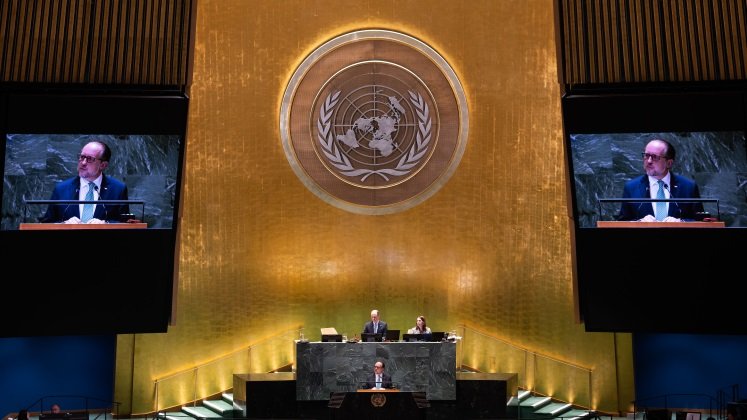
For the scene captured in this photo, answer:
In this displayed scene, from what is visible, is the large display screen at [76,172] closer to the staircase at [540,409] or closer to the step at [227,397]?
the step at [227,397]

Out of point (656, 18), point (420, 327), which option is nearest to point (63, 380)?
point (420, 327)

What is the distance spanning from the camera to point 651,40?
1177 cm

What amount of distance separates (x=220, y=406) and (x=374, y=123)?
16.4 feet

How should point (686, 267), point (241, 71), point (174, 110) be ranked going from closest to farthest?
point (686, 267), point (174, 110), point (241, 71)

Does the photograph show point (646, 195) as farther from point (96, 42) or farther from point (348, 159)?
point (96, 42)

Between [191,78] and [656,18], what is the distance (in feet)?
22.1

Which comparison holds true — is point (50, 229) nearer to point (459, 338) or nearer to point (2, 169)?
point (2, 169)

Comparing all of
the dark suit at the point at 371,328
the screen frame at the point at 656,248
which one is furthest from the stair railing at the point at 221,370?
the screen frame at the point at 656,248

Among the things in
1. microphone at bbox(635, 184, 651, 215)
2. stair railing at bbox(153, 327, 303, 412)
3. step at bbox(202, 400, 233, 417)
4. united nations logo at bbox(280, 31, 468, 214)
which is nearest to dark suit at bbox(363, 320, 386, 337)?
stair railing at bbox(153, 327, 303, 412)

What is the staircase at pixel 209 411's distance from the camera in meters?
12.0

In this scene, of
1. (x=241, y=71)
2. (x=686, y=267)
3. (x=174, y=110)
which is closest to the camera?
(x=686, y=267)

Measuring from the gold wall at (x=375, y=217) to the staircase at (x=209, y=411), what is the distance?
683 mm

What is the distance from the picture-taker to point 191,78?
12109 millimetres

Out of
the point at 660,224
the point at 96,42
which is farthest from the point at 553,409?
the point at 96,42
